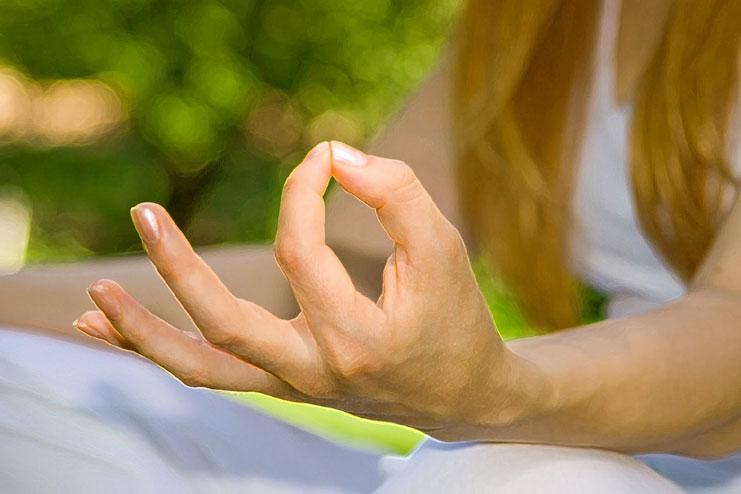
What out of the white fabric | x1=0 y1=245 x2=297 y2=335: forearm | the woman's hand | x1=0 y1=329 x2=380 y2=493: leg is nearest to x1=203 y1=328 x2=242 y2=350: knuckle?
the woman's hand

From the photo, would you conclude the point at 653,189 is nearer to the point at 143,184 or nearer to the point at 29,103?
the point at 143,184

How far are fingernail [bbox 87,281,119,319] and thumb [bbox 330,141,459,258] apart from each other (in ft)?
0.48

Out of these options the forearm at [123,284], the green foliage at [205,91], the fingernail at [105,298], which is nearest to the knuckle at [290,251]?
the fingernail at [105,298]

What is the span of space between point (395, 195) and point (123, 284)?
661 millimetres

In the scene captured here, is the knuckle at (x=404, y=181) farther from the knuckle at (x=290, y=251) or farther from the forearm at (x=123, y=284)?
the forearm at (x=123, y=284)

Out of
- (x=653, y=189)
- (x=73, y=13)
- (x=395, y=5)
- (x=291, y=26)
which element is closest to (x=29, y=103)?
(x=73, y=13)

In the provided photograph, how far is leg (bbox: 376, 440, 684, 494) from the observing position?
2.10 feet

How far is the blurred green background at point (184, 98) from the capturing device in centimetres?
371

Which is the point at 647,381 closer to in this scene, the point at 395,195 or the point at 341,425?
the point at 395,195

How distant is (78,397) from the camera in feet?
2.74

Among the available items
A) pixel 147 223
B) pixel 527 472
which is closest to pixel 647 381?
pixel 527 472

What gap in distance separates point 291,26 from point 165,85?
528 mm

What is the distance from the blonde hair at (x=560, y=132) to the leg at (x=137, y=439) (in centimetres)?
47

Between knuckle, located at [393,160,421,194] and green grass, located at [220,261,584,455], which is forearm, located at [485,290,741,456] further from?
green grass, located at [220,261,584,455]
